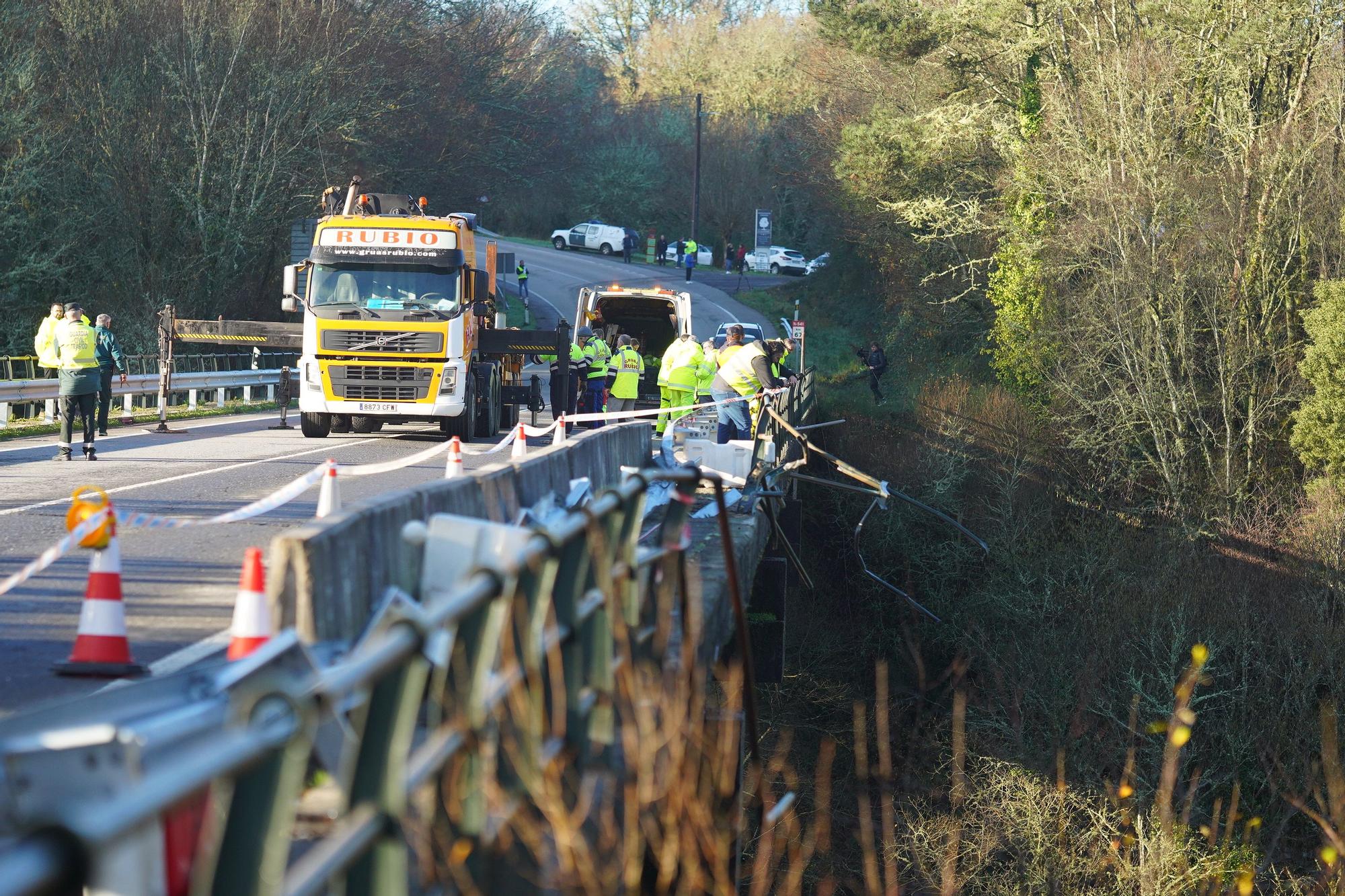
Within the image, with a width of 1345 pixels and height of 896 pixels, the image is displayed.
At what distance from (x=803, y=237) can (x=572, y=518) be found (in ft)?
232

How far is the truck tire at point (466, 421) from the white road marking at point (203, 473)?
3.73 feet

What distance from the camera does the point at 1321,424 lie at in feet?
86.5

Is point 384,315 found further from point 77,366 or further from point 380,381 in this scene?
point 77,366

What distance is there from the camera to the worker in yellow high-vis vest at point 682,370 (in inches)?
749

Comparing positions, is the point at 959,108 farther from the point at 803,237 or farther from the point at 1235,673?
the point at 803,237

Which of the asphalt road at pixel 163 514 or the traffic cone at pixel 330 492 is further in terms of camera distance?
the traffic cone at pixel 330 492

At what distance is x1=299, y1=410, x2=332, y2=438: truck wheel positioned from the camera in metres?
20.8

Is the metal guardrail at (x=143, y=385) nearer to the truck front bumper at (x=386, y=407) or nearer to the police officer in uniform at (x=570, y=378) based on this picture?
the truck front bumper at (x=386, y=407)

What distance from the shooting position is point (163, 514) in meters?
11.8

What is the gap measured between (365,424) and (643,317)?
7092 mm

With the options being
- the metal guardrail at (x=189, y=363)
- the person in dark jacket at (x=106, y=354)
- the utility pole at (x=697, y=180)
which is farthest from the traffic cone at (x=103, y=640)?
the utility pole at (x=697, y=180)

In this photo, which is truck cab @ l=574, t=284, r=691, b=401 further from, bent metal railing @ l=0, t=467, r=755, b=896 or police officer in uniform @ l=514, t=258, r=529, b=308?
police officer in uniform @ l=514, t=258, r=529, b=308

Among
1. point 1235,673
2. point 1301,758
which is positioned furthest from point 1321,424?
point 1301,758

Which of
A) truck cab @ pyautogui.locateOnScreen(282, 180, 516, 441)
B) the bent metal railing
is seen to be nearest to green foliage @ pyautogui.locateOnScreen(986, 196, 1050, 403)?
truck cab @ pyautogui.locateOnScreen(282, 180, 516, 441)
